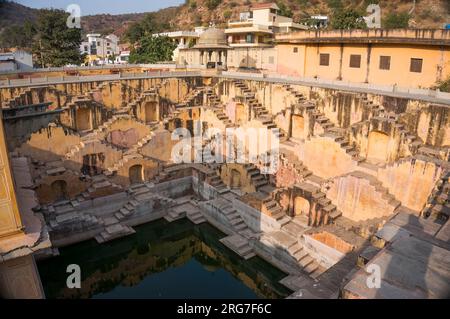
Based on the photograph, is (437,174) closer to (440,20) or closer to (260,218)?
(260,218)

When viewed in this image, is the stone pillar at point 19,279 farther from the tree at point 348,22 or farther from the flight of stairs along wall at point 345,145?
the tree at point 348,22

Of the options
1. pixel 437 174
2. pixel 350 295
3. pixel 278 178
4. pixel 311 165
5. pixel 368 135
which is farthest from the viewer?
pixel 278 178

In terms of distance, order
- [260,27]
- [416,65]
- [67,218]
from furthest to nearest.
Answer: [260,27], [416,65], [67,218]

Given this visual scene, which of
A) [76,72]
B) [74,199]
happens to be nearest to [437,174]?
[74,199]

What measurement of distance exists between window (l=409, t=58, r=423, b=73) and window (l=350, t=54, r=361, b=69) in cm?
288

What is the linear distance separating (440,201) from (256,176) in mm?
9453

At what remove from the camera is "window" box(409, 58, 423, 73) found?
59.3ft

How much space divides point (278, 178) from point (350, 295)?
12.2 meters

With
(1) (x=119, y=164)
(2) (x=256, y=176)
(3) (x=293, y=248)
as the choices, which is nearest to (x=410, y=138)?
(3) (x=293, y=248)

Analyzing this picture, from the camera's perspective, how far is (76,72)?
85.2 feet

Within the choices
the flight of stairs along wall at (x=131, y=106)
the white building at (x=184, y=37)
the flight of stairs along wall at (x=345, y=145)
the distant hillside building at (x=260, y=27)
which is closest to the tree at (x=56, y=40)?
the white building at (x=184, y=37)

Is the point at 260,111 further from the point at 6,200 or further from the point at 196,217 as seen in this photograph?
the point at 6,200

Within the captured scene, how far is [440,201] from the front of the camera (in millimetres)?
11305

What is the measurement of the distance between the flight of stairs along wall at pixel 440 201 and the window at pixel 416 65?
7.94 m
